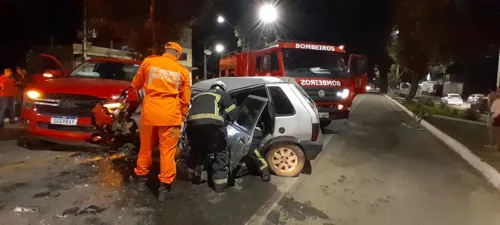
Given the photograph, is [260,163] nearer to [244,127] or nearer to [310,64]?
[244,127]

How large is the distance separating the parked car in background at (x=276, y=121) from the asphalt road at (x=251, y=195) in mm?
373

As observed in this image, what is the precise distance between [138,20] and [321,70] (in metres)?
10.3

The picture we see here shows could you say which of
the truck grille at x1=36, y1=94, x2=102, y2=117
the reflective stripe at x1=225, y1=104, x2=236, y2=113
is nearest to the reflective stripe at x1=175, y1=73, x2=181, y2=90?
the reflective stripe at x1=225, y1=104, x2=236, y2=113

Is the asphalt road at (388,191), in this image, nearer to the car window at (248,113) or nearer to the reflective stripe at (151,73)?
the car window at (248,113)

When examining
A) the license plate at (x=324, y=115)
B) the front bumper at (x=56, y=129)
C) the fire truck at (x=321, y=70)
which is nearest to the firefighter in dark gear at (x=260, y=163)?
the front bumper at (x=56, y=129)

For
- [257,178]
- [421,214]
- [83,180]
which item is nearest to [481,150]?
[421,214]

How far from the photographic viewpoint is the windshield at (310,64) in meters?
11.3

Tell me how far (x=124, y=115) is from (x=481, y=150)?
767 cm

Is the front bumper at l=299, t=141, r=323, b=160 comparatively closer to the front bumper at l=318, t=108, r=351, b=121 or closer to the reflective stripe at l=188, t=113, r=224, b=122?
the reflective stripe at l=188, t=113, r=224, b=122

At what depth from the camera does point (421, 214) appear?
5.21 metres

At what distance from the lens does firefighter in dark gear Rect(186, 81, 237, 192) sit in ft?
17.5

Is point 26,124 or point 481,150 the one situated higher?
point 26,124

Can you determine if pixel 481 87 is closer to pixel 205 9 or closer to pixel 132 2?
pixel 205 9

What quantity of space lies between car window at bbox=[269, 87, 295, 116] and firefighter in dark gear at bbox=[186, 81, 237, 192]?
3.85 ft
